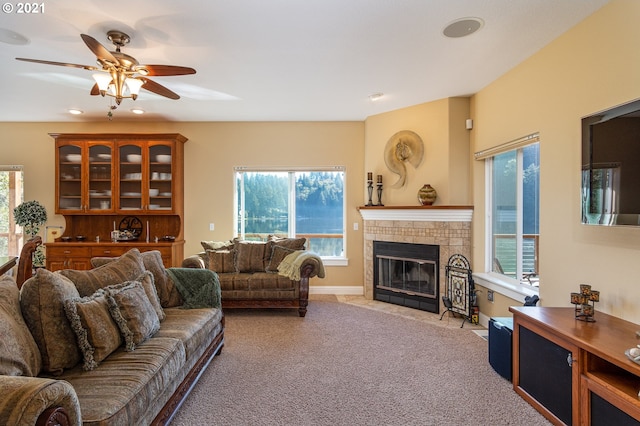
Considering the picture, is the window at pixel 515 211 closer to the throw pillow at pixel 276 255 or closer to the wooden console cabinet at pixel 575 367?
the wooden console cabinet at pixel 575 367

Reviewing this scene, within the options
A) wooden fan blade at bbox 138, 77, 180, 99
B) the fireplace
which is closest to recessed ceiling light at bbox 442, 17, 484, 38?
wooden fan blade at bbox 138, 77, 180, 99

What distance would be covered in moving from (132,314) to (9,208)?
16.4 feet

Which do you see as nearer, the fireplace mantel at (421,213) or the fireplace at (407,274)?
the fireplace mantel at (421,213)

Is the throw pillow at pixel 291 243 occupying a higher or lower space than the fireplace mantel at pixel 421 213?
lower

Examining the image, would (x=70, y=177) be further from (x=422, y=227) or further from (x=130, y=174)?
(x=422, y=227)

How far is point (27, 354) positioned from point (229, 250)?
9.66 ft

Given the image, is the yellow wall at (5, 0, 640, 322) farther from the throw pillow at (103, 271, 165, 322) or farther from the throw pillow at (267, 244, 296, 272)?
the throw pillow at (103, 271, 165, 322)

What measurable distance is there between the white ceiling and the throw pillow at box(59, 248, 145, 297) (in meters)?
1.79

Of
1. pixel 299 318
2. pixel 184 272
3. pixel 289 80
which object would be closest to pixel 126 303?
pixel 184 272

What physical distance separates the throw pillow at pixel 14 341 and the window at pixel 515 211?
12.5ft

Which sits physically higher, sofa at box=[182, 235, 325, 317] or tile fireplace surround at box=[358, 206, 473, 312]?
tile fireplace surround at box=[358, 206, 473, 312]

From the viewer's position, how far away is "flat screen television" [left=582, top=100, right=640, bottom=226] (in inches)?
76.6

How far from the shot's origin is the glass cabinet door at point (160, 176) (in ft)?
16.5

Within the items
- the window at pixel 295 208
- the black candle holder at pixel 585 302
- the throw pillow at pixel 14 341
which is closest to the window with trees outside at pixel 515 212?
the black candle holder at pixel 585 302
